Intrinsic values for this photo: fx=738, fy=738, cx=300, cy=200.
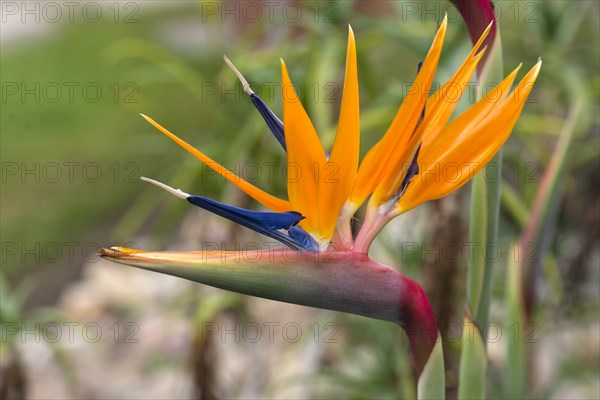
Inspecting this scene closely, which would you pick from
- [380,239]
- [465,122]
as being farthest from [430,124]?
[380,239]

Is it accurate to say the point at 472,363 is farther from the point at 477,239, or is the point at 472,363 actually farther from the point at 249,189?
the point at 249,189

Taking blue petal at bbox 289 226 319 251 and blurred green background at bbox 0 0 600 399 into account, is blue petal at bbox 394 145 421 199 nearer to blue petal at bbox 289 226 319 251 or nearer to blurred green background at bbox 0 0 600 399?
blue petal at bbox 289 226 319 251

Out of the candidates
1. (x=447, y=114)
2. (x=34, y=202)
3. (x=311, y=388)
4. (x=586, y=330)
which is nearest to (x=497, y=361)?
(x=586, y=330)

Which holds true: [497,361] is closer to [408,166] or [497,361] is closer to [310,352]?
[310,352]

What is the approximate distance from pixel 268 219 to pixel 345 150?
67mm

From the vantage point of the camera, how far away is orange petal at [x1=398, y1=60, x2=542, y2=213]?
1.55 feet

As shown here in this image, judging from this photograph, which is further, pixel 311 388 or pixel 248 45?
pixel 311 388

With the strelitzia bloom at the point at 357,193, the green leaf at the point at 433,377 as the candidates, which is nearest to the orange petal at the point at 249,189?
the strelitzia bloom at the point at 357,193

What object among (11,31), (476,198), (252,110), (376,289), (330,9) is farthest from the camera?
(11,31)

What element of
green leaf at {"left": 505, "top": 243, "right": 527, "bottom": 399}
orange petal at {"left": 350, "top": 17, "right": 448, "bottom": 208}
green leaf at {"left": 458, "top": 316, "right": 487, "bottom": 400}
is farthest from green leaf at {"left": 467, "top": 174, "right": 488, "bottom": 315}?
green leaf at {"left": 505, "top": 243, "right": 527, "bottom": 399}

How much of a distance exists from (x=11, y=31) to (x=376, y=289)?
4.37 m

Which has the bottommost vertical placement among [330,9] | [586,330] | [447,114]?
[586,330]

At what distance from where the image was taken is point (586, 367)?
1213mm

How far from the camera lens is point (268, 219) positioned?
0.48 metres
